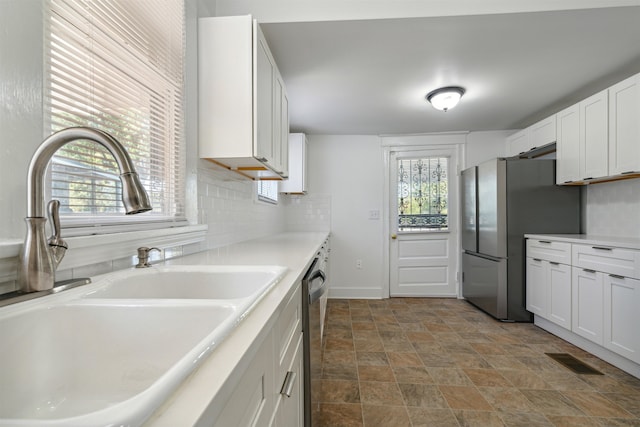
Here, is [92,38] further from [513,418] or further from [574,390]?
[574,390]

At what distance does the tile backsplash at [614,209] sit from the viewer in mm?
2594

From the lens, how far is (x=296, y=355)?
1099 millimetres

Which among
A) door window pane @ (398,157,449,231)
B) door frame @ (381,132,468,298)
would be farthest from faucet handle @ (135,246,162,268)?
door window pane @ (398,157,449,231)

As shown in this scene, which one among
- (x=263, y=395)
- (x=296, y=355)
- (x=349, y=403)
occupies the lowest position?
(x=349, y=403)

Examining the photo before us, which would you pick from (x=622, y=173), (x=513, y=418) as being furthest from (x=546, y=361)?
(x=622, y=173)

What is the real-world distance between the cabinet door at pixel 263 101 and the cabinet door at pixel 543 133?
288 centimetres

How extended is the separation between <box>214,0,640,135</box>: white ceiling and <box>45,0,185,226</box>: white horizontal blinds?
2.45ft

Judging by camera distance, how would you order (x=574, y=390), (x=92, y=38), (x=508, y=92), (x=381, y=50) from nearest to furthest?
(x=92, y=38)
(x=574, y=390)
(x=381, y=50)
(x=508, y=92)

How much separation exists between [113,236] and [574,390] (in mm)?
2674

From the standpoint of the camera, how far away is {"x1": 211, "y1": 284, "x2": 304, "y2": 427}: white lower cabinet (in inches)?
20.5

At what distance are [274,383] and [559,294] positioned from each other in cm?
294

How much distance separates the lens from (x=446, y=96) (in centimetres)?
271

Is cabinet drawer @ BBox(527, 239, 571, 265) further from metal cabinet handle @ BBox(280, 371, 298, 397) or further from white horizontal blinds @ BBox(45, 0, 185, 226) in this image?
white horizontal blinds @ BBox(45, 0, 185, 226)

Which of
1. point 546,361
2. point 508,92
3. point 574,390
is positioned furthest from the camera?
point 508,92
